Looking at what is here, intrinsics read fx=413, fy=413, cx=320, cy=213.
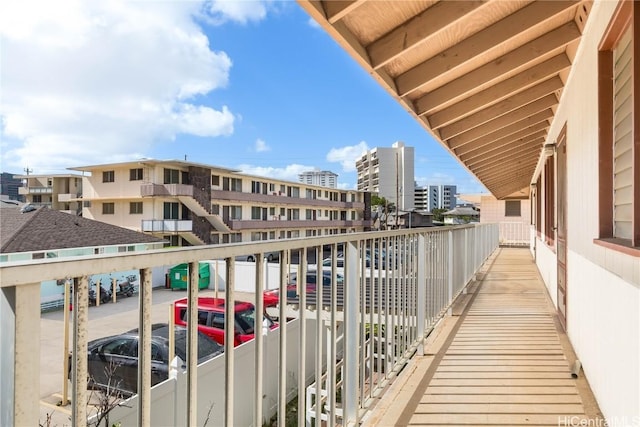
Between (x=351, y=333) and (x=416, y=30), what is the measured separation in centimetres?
221

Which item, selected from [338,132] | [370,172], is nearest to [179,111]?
[338,132]

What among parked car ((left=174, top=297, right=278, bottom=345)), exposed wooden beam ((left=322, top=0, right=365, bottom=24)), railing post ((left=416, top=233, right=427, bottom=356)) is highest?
exposed wooden beam ((left=322, top=0, right=365, bottom=24))

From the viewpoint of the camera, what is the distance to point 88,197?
23.5m

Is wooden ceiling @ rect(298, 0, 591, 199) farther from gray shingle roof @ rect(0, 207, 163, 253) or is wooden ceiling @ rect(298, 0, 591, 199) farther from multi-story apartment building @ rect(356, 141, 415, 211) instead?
multi-story apartment building @ rect(356, 141, 415, 211)

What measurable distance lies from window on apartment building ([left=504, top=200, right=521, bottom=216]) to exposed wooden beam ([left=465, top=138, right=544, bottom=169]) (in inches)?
401

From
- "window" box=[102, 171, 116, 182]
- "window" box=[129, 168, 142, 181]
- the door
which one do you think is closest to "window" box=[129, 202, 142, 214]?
"window" box=[129, 168, 142, 181]

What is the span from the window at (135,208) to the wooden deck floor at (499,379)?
829 inches

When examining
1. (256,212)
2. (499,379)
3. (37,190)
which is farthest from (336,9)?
(37,190)

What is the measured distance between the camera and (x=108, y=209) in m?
23.4

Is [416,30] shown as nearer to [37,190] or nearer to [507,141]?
[507,141]

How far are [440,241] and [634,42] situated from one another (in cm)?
223

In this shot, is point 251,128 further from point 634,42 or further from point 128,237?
point 634,42

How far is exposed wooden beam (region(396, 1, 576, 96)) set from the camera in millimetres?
3078

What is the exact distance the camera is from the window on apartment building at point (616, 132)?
2.04m
